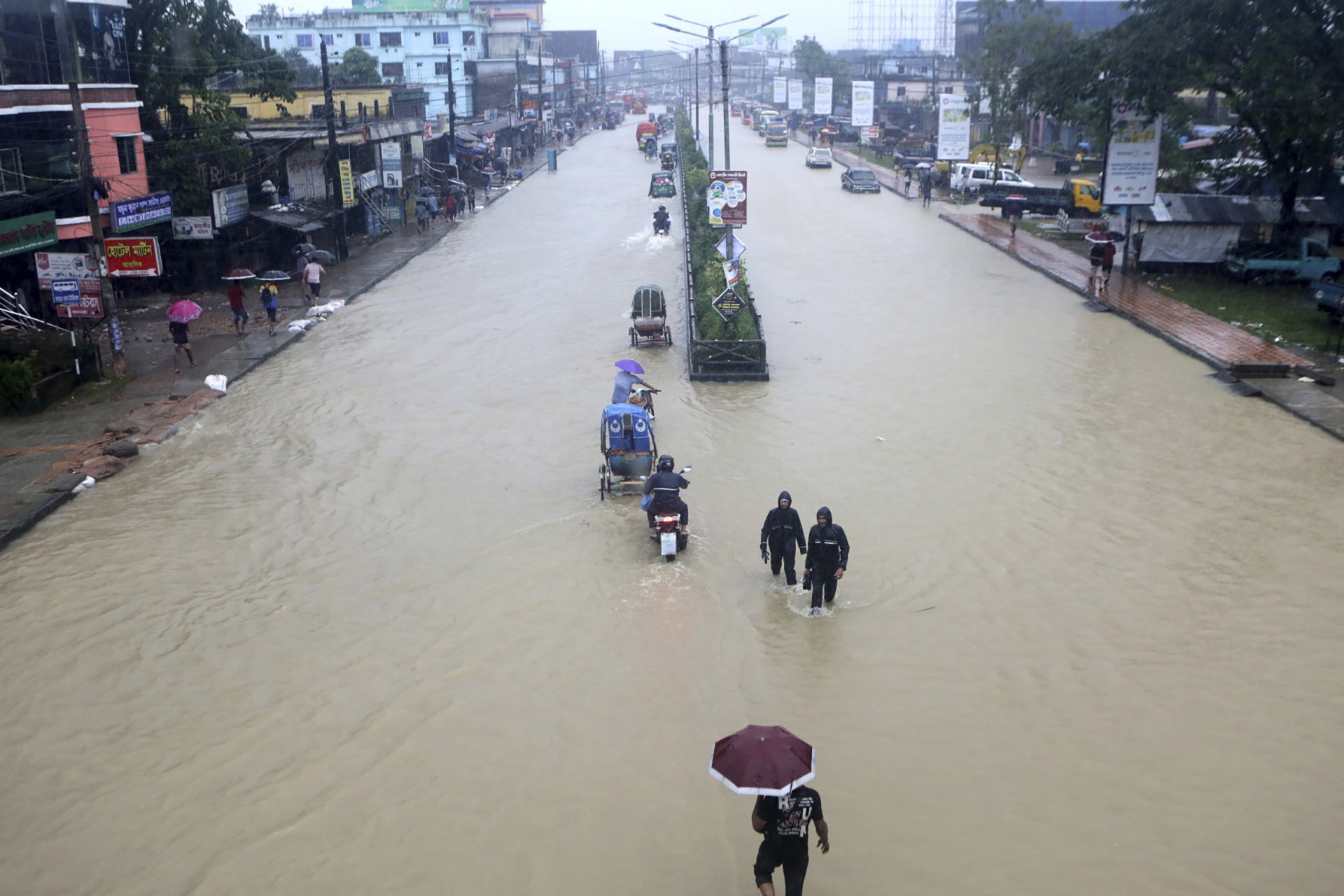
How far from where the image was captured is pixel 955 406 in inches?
731

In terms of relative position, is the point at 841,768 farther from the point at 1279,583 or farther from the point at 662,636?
the point at 1279,583

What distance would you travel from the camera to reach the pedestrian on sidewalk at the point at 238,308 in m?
24.3

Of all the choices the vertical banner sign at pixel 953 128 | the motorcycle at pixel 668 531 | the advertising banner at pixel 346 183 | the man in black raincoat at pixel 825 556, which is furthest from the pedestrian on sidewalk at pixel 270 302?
the vertical banner sign at pixel 953 128

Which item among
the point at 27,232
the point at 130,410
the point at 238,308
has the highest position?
the point at 27,232

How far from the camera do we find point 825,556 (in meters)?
10.8

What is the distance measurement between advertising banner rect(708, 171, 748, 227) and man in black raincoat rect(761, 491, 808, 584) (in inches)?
541

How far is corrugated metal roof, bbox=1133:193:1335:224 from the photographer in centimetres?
2844

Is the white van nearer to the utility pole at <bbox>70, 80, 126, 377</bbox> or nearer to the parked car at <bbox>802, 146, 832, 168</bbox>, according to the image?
the parked car at <bbox>802, 146, 832, 168</bbox>

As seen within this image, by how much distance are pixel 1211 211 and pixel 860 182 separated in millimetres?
23894

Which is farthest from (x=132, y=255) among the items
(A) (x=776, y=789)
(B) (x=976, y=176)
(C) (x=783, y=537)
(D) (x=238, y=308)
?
(B) (x=976, y=176)

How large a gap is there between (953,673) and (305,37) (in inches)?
3950

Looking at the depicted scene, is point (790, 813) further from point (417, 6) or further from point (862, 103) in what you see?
point (417, 6)

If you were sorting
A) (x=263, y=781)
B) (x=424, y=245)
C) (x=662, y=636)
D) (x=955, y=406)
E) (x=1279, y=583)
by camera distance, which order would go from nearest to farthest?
1. (x=263, y=781)
2. (x=662, y=636)
3. (x=1279, y=583)
4. (x=955, y=406)
5. (x=424, y=245)

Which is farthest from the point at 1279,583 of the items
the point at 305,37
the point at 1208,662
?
the point at 305,37
